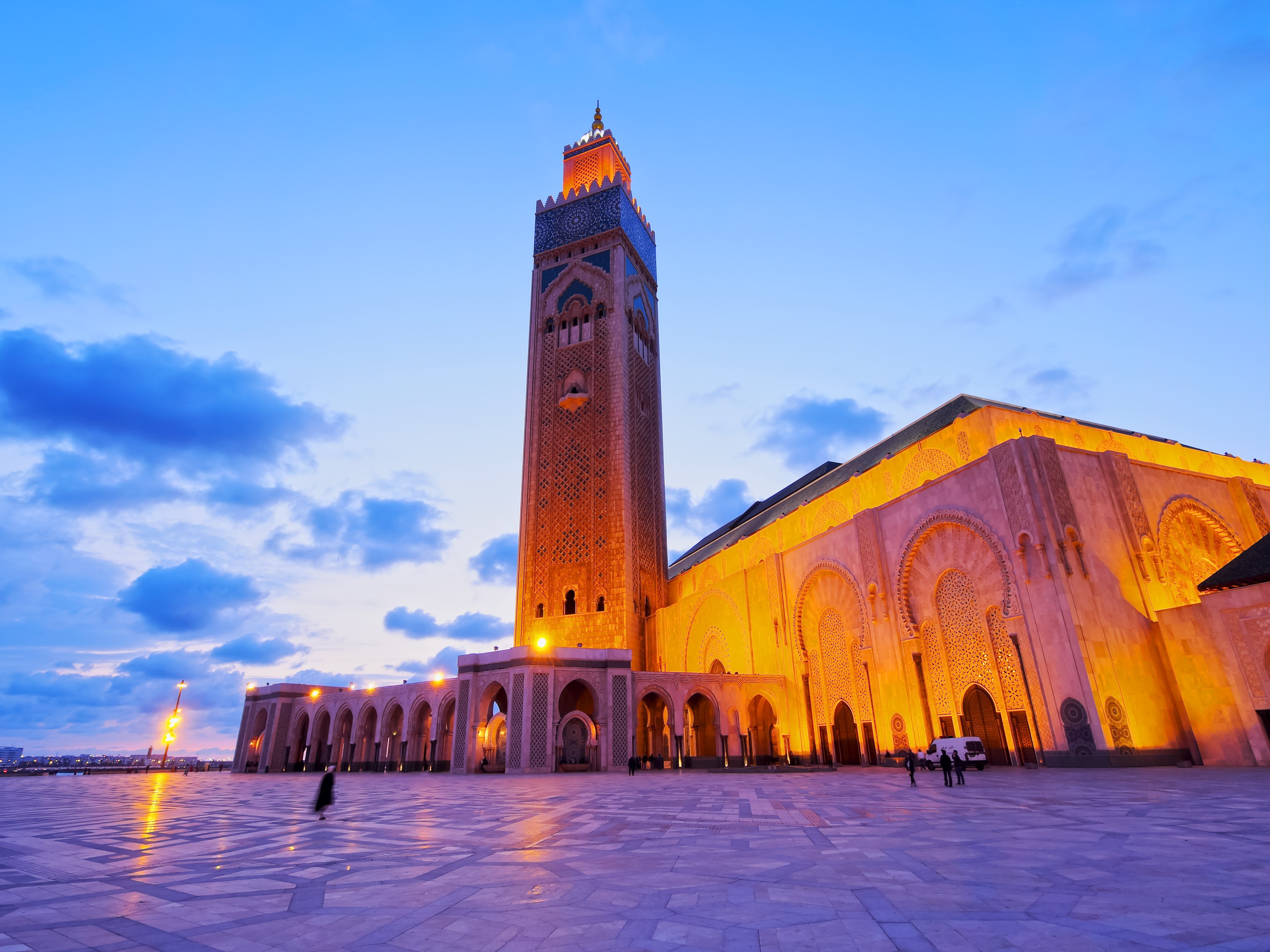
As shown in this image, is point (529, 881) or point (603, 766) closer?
point (529, 881)

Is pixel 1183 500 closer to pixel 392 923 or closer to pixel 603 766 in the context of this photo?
pixel 603 766

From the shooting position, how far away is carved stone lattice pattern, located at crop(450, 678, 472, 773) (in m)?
21.9

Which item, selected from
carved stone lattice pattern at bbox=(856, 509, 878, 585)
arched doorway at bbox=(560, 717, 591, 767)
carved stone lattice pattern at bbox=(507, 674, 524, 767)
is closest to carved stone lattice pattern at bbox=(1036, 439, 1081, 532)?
carved stone lattice pattern at bbox=(856, 509, 878, 585)

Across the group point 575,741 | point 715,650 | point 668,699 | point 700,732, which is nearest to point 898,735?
point 668,699

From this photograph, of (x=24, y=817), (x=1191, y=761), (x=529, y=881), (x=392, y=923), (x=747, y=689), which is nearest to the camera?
(x=392, y=923)

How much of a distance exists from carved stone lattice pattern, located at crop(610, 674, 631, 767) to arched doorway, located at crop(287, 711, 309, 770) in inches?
651

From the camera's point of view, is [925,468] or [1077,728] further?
[925,468]

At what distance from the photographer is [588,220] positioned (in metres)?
34.6

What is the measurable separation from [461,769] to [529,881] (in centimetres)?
1989

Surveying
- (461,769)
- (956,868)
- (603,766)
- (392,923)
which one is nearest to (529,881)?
(392,923)

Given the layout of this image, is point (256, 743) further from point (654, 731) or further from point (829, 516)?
point (829, 516)

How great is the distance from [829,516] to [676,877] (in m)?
20.7

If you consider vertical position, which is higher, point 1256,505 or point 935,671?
point 1256,505

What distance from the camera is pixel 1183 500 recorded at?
17594 mm
